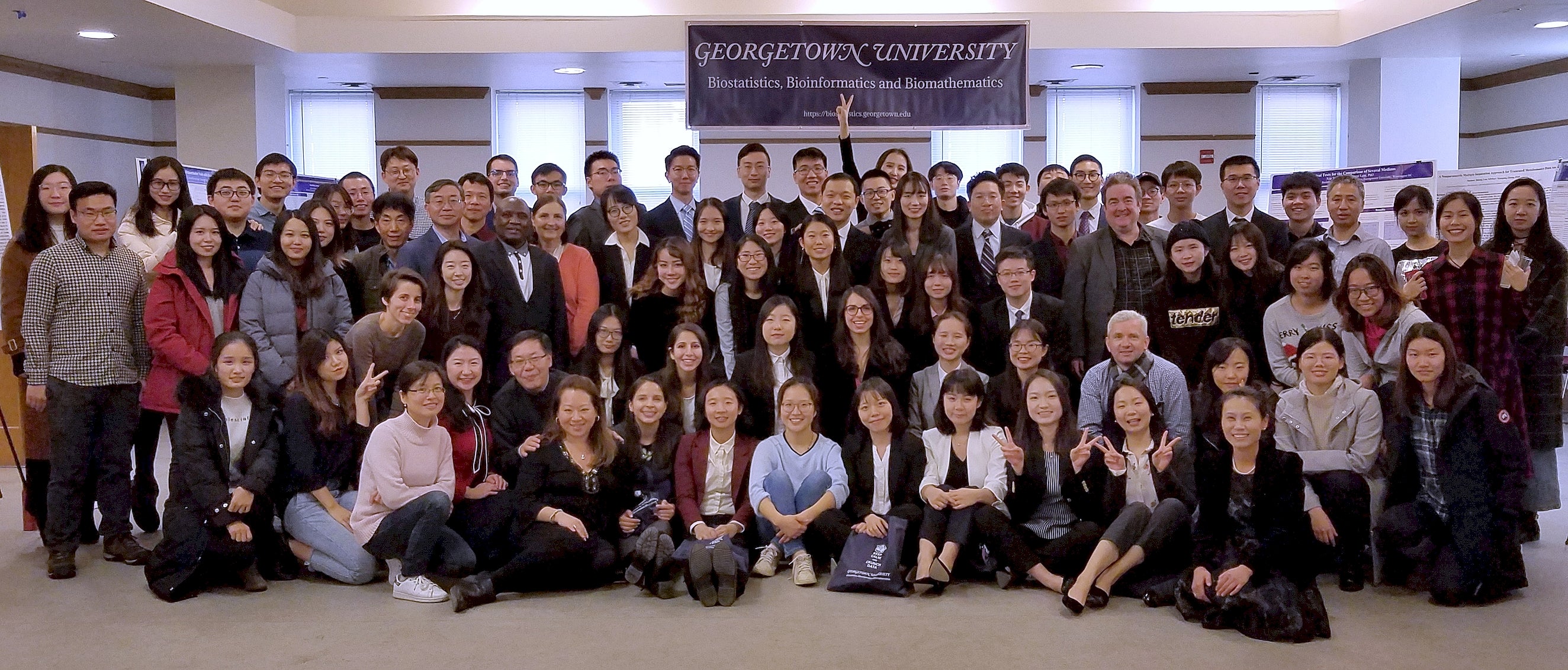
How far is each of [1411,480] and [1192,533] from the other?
0.86 m

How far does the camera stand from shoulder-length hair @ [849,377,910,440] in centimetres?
391

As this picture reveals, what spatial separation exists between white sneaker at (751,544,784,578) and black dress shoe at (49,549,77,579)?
238cm

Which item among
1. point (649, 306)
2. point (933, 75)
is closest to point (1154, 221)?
point (933, 75)

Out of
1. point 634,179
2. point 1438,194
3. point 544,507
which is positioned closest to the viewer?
point 544,507

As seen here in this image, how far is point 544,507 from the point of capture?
12.4ft

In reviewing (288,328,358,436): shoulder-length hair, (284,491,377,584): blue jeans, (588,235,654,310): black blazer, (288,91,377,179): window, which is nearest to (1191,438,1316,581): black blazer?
(588,235,654,310): black blazer

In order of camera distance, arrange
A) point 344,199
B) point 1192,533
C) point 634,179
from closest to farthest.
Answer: point 1192,533 < point 344,199 < point 634,179

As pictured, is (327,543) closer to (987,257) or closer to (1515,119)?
(987,257)

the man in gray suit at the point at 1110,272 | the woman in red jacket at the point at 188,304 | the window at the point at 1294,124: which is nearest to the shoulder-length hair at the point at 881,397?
the man in gray suit at the point at 1110,272

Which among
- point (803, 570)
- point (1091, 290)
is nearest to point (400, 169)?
point (803, 570)

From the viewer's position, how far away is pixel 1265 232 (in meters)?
4.81

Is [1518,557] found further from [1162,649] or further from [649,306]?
[649,306]

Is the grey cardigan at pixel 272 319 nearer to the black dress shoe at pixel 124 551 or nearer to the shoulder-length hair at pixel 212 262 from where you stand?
the shoulder-length hair at pixel 212 262

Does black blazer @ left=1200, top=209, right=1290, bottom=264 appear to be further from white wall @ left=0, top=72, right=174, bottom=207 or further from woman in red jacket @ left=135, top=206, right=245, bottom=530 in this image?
white wall @ left=0, top=72, right=174, bottom=207
